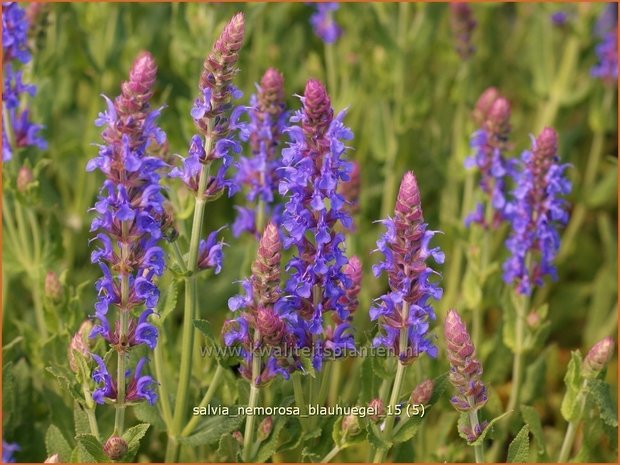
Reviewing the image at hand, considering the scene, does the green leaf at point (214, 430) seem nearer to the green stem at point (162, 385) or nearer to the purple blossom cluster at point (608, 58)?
the green stem at point (162, 385)

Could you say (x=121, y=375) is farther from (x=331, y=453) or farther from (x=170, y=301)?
(x=331, y=453)

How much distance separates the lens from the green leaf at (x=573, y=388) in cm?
375

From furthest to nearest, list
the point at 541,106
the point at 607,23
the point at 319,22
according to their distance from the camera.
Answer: the point at 607,23 → the point at 541,106 → the point at 319,22

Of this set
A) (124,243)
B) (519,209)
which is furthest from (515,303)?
(124,243)

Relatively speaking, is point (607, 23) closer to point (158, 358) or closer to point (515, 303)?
point (515, 303)

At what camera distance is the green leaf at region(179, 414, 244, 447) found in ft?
11.8

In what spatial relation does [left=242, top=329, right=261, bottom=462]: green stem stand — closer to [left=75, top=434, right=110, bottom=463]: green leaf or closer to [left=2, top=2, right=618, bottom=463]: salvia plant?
[left=2, top=2, right=618, bottom=463]: salvia plant

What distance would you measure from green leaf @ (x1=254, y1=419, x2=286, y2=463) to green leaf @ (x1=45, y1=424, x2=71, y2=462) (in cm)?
75

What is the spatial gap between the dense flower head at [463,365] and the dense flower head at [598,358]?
1.84 ft

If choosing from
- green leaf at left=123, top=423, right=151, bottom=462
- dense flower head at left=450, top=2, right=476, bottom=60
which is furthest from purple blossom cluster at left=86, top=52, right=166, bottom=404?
dense flower head at left=450, top=2, right=476, bottom=60

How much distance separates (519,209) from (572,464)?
111 centimetres

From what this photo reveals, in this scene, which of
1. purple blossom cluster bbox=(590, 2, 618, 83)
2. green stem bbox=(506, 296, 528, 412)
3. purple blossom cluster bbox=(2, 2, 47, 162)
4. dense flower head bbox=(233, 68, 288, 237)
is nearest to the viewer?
dense flower head bbox=(233, 68, 288, 237)

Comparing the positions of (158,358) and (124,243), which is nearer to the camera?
(124,243)

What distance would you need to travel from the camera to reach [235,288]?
17.6 feet
